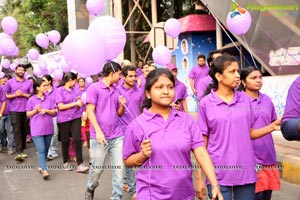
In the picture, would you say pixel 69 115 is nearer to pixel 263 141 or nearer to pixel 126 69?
pixel 126 69

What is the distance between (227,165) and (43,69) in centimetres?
879

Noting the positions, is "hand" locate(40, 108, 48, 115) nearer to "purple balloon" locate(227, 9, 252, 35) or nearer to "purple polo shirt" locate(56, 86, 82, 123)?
"purple polo shirt" locate(56, 86, 82, 123)

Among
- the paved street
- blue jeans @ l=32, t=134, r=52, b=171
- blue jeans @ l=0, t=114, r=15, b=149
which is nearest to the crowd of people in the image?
the paved street

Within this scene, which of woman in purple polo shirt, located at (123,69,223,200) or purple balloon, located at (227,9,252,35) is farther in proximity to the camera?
purple balloon, located at (227,9,252,35)

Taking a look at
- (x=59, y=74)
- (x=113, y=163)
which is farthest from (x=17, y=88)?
(x=113, y=163)

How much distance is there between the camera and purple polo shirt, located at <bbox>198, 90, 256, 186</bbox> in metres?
2.97

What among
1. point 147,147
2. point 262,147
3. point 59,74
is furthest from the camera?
point 59,74

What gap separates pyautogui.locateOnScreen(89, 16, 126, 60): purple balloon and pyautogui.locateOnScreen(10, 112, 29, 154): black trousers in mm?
4849

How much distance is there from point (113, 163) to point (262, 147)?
1.94 m

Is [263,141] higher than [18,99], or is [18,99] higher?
[263,141]

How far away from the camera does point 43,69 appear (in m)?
10.9

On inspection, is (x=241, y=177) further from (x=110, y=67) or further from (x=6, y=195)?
(x=6, y=195)

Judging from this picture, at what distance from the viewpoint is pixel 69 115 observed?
23.0 ft

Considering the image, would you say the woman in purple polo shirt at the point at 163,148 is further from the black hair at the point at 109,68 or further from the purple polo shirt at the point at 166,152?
the black hair at the point at 109,68
